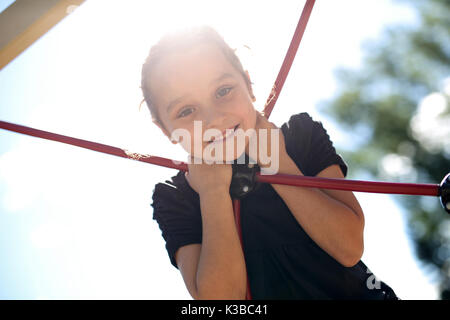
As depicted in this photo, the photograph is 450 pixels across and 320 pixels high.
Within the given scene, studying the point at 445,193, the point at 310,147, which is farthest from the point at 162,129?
the point at 445,193

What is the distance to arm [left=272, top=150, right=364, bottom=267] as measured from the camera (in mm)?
550

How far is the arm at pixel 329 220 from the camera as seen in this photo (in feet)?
1.80

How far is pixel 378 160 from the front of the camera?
379 centimetres

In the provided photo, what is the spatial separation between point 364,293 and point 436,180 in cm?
338

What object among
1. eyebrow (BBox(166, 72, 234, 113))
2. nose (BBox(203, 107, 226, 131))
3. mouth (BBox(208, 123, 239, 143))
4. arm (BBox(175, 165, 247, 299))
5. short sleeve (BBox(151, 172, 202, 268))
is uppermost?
eyebrow (BBox(166, 72, 234, 113))

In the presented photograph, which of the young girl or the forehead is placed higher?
the forehead

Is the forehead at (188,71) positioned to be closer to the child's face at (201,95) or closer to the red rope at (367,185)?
the child's face at (201,95)

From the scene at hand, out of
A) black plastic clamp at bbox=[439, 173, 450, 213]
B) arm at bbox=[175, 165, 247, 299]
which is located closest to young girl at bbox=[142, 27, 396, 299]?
arm at bbox=[175, 165, 247, 299]

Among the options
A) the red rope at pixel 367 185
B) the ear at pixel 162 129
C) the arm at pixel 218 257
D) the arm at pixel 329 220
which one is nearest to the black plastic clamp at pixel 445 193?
the red rope at pixel 367 185

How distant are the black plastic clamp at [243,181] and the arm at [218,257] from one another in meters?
0.01

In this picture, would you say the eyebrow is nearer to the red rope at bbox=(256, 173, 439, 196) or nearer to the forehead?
the forehead
